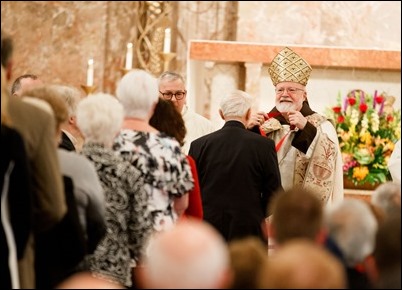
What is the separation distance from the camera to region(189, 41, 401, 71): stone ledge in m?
10.5

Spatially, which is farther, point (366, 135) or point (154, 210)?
point (366, 135)

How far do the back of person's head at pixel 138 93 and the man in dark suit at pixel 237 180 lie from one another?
1373 millimetres

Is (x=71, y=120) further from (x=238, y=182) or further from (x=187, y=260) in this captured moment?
(x=187, y=260)

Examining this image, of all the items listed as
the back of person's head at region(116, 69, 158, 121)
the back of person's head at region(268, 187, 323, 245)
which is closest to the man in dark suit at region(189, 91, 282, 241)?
the back of person's head at region(116, 69, 158, 121)

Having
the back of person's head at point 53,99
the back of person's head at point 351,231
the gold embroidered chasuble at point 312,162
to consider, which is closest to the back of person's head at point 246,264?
the back of person's head at point 351,231

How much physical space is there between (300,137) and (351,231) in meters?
3.68

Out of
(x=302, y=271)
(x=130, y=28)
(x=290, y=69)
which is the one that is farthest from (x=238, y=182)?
(x=130, y=28)

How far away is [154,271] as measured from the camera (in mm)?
4176

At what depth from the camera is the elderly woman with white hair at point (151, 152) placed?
634cm

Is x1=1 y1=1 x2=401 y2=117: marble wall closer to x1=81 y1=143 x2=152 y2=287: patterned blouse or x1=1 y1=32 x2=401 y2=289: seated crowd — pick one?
x1=1 y1=32 x2=401 y2=289: seated crowd

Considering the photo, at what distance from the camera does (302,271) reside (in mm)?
4125

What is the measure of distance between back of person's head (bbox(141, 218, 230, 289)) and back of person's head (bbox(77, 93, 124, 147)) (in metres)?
1.89

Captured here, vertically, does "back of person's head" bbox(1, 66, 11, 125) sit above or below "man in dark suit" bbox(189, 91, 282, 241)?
above

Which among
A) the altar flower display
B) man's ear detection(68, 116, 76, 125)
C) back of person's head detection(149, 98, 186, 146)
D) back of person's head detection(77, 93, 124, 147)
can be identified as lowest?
the altar flower display
